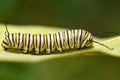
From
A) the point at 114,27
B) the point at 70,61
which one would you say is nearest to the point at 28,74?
the point at 70,61

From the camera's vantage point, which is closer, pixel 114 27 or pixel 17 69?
pixel 17 69
